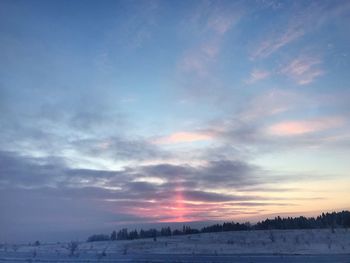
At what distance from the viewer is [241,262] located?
29781 millimetres

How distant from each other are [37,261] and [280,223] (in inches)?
2863

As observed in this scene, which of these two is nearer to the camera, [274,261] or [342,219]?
[274,261]

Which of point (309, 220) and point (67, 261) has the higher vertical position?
point (309, 220)

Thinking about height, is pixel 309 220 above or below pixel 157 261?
above

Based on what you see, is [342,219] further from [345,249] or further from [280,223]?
[345,249]

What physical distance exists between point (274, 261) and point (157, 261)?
8.65 meters

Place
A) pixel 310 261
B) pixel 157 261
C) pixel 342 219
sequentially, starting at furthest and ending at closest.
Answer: pixel 342 219
pixel 157 261
pixel 310 261

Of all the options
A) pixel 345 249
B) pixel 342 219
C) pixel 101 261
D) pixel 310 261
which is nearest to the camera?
pixel 310 261

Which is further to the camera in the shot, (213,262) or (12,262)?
(12,262)

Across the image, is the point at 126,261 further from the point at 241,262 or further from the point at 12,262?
the point at 12,262

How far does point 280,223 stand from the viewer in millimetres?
99812

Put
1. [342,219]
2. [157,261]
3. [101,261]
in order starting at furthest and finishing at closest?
[342,219] → [101,261] → [157,261]

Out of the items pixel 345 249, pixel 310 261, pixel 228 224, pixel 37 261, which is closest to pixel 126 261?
pixel 37 261

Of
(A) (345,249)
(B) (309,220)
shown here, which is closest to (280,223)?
(B) (309,220)
